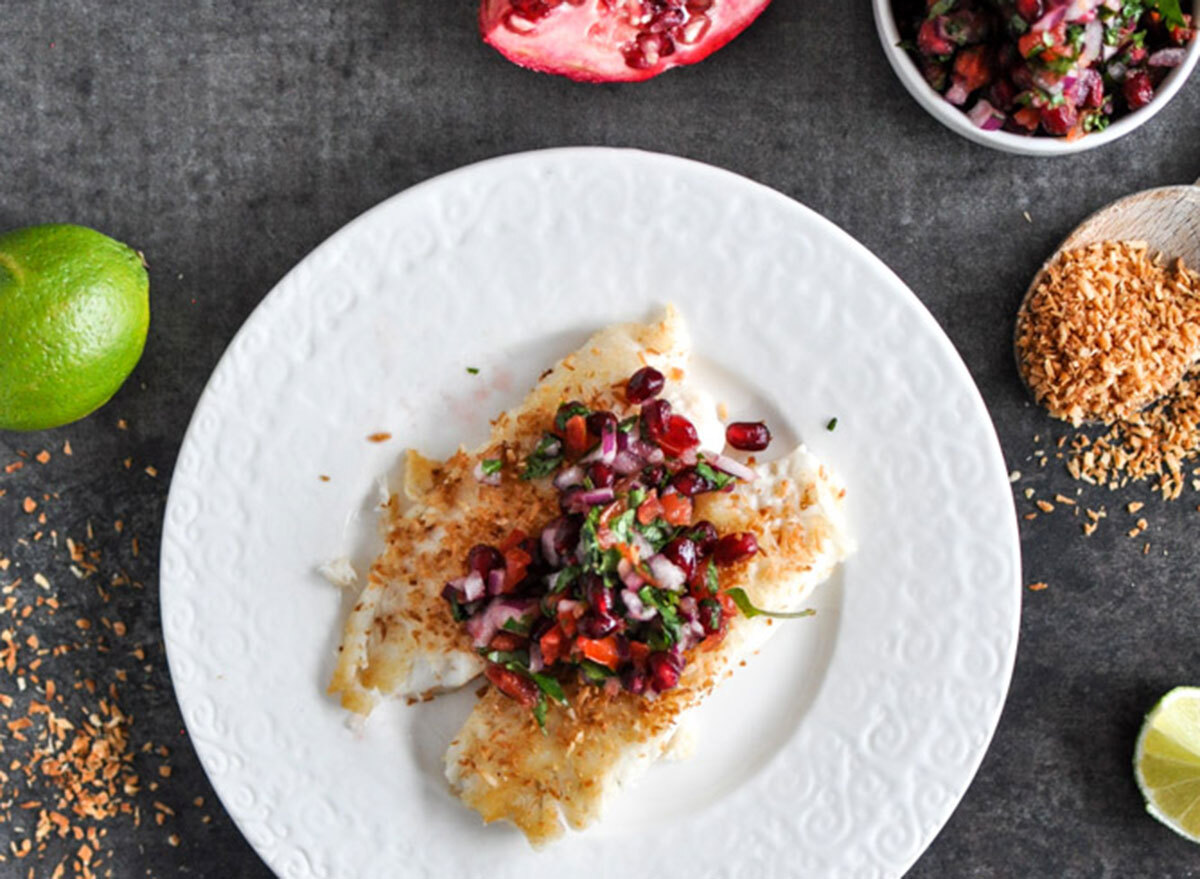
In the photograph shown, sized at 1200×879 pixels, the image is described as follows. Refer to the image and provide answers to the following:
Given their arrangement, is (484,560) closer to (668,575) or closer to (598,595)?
(598,595)

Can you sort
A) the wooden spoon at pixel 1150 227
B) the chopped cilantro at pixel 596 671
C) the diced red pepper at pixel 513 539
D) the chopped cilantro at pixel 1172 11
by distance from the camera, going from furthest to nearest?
the wooden spoon at pixel 1150 227 < the diced red pepper at pixel 513 539 < the chopped cilantro at pixel 596 671 < the chopped cilantro at pixel 1172 11

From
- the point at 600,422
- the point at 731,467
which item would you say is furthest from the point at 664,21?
the point at 731,467

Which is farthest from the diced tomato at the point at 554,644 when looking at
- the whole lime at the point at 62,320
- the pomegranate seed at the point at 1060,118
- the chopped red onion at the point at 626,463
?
the pomegranate seed at the point at 1060,118

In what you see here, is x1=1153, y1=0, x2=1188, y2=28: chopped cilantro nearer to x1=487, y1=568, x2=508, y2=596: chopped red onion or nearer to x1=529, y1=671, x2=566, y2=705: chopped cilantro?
x1=487, y1=568, x2=508, y2=596: chopped red onion

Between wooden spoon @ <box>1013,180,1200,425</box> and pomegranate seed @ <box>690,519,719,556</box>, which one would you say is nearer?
pomegranate seed @ <box>690,519,719,556</box>

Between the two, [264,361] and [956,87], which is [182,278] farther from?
[956,87]

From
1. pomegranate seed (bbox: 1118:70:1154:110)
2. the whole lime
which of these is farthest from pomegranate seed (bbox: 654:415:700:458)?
the whole lime

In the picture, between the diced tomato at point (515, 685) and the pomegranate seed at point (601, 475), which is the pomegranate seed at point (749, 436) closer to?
the pomegranate seed at point (601, 475)
